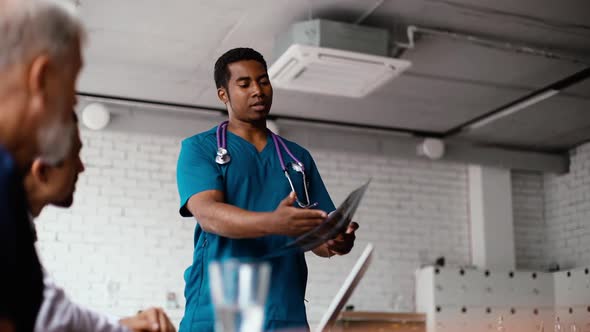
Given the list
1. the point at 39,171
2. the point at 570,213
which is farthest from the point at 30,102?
the point at 570,213

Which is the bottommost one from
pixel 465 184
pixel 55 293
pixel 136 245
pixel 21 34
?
pixel 55 293

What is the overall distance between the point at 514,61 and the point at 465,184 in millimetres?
3129

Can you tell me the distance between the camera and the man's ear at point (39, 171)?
3.55 feet

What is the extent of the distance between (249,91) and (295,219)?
2.20 feet

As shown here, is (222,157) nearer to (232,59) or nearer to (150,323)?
(232,59)

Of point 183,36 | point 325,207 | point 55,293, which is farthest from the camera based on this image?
point 183,36

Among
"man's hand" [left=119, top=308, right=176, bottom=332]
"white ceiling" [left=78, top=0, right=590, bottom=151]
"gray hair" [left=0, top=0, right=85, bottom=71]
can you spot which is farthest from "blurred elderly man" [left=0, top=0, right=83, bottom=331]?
"white ceiling" [left=78, top=0, right=590, bottom=151]

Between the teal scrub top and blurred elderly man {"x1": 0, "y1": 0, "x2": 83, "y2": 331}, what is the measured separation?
102cm

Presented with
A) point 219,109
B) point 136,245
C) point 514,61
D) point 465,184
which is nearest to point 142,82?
point 219,109

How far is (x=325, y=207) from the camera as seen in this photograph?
7.63 feet

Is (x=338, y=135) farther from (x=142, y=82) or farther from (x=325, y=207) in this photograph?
(x=325, y=207)

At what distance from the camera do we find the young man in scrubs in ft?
6.43

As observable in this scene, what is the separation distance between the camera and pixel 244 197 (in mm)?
2123

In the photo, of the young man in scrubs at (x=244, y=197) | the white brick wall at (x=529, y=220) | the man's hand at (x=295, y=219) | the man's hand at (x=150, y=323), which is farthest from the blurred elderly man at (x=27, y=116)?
the white brick wall at (x=529, y=220)
